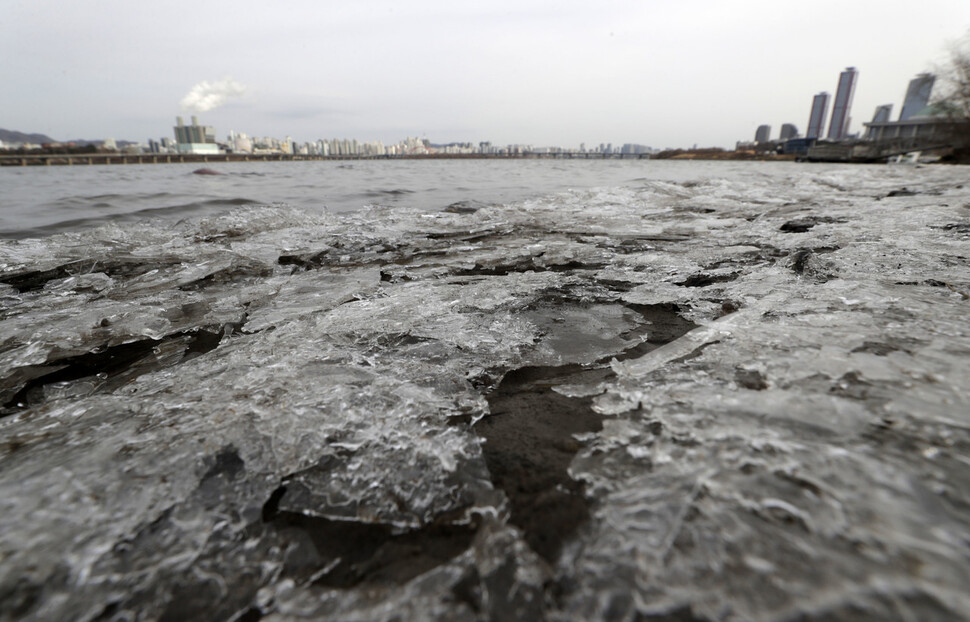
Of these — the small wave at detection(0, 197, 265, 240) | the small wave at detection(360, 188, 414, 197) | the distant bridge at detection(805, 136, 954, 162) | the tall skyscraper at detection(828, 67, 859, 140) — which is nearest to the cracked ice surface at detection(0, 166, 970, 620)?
the small wave at detection(0, 197, 265, 240)

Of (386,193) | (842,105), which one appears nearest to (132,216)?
(386,193)

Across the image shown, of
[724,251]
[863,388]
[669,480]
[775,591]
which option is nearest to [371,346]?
[669,480]

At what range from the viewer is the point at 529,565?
795mm

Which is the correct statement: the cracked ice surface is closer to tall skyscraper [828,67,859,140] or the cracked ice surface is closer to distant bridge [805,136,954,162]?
distant bridge [805,136,954,162]

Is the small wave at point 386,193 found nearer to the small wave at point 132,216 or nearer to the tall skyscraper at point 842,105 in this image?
the small wave at point 132,216

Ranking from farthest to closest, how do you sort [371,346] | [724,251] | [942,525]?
[724,251], [371,346], [942,525]

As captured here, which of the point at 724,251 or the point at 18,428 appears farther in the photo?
the point at 724,251

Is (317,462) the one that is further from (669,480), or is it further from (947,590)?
(947,590)

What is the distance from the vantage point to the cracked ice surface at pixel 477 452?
2.37 ft

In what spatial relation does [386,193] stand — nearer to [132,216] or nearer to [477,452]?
[132,216]

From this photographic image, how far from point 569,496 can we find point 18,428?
1.69 m

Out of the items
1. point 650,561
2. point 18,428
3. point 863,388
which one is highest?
point 863,388

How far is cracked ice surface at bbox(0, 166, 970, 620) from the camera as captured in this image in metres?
0.72

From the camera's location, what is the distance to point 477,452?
1129 mm
